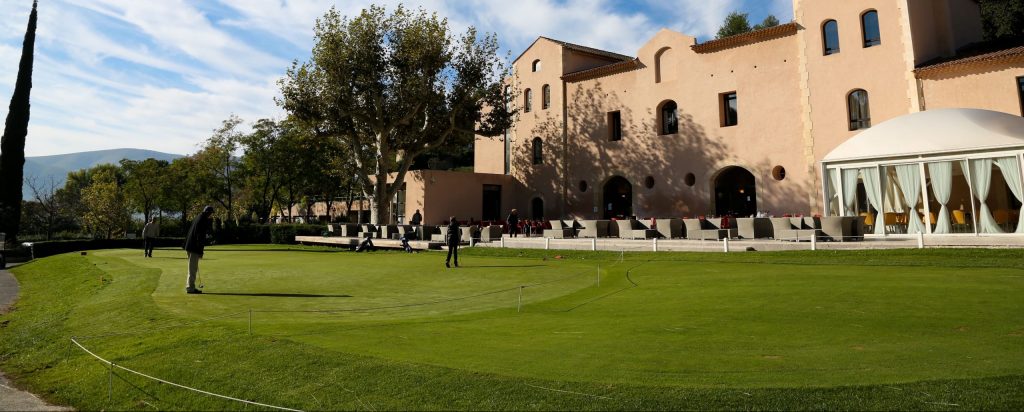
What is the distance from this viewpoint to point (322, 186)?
160 ft

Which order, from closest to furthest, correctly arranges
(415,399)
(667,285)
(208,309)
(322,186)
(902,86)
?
(415,399) < (208,309) < (667,285) < (902,86) < (322,186)

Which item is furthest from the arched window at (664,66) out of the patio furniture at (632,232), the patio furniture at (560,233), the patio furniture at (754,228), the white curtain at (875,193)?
the patio furniture at (754,228)

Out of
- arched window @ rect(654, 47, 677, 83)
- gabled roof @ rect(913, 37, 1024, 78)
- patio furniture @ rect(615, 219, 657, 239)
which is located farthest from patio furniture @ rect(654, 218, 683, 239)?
arched window @ rect(654, 47, 677, 83)

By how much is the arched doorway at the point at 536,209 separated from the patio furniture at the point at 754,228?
61.5 ft

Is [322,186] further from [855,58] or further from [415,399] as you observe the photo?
[415,399]

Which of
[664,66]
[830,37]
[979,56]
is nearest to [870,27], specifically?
[830,37]

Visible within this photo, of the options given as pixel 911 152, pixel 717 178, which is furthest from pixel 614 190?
pixel 911 152

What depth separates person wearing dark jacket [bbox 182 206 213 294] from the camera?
34.2ft

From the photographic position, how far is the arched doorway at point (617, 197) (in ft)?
111

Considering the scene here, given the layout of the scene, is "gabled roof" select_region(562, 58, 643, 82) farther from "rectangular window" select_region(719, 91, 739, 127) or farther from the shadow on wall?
"rectangular window" select_region(719, 91, 739, 127)

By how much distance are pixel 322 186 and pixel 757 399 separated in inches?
1917

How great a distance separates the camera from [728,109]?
2920 centimetres

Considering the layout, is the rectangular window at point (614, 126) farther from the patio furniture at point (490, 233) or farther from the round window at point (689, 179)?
the patio furniture at point (490, 233)

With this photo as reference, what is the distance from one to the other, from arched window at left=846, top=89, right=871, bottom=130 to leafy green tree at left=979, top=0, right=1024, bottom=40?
11605 millimetres
